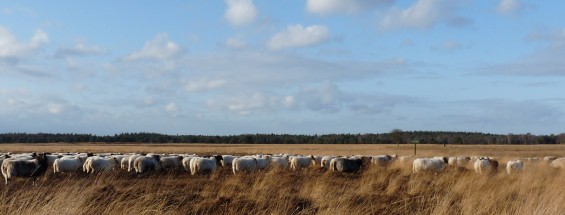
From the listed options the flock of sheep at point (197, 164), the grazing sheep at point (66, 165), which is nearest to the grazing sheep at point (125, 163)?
the flock of sheep at point (197, 164)

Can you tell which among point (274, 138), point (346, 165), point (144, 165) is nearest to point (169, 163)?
point (144, 165)

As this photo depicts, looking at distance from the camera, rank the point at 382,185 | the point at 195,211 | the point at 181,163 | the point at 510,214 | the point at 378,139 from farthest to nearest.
→ the point at 378,139 → the point at 181,163 → the point at 382,185 → the point at 195,211 → the point at 510,214

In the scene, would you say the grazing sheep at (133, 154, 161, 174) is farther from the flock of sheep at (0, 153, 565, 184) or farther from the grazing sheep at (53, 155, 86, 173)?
the grazing sheep at (53, 155, 86, 173)

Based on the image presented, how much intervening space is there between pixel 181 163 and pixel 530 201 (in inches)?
1014

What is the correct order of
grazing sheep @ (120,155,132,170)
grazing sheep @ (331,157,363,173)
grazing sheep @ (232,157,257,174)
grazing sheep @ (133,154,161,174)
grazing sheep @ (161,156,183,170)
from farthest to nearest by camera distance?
grazing sheep @ (120,155,132,170)
grazing sheep @ (161,156,183,170)
grazing sheep @ (331,157,363,173)
grazing sheep @ (133,154,161,174)
grazing sheep @ (232,157,257,174)

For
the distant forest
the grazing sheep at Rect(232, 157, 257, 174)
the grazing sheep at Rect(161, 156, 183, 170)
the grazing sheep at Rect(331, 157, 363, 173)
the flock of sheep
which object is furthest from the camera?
the distant forest

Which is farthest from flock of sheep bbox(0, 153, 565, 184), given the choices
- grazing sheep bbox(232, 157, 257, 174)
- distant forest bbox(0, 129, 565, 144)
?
distant forest bbox(0, 129, 565, 144)

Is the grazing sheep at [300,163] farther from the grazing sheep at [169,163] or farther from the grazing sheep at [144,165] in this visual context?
the grazing sheep at [144,165]

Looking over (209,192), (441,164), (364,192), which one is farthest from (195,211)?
(441,164)

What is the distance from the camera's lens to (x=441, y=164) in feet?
97.0

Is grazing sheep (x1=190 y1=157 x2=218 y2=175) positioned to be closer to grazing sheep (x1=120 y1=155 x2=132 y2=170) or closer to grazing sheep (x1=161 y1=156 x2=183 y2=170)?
grazing sheep (x1=161 y1=156 x2=183 y2=170)

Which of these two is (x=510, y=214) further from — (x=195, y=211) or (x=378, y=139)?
(x=378, y=139)

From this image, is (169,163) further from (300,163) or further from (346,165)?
(346,165)

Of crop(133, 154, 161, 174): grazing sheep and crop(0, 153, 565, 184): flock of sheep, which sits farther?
crop(133, 154, 161, 174): grazing sheep
